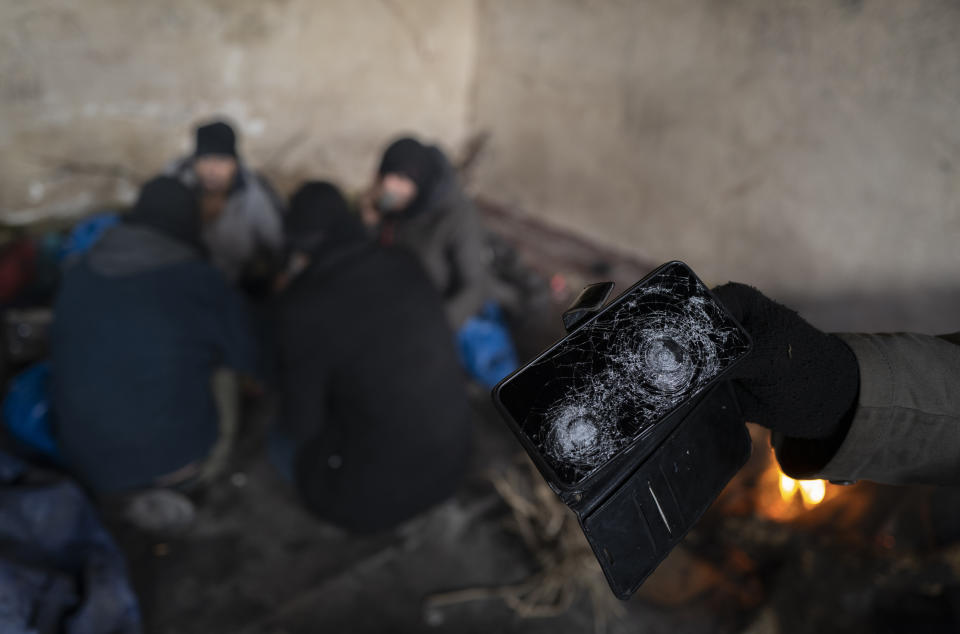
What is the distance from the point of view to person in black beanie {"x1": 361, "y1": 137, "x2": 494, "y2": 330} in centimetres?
261

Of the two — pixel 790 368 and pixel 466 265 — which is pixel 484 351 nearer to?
pixel 466 265

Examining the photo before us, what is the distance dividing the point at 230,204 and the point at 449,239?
45.5 inches

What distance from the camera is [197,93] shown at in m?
3.40

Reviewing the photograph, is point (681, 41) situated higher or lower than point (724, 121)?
higher

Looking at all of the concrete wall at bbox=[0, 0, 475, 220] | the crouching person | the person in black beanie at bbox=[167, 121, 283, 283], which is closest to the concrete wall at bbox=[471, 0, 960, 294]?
the concrete wall at bbox=[0, 0, 475, 220]

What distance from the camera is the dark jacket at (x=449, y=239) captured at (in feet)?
8.94

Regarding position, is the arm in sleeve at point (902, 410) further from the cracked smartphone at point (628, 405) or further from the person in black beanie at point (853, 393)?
the cracked smartphone at point (628, 405)

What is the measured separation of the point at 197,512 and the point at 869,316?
2977mm

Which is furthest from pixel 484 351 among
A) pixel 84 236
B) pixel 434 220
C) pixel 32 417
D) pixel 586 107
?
pixel 84 236

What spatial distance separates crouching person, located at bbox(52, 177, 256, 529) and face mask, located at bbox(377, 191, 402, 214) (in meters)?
0.80

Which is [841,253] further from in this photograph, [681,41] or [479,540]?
[479,540]

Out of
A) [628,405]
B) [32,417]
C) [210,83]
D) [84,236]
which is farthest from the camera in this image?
[210,83]

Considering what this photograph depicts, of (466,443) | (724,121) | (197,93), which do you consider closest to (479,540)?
(466,443)

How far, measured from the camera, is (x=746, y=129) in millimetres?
2902
